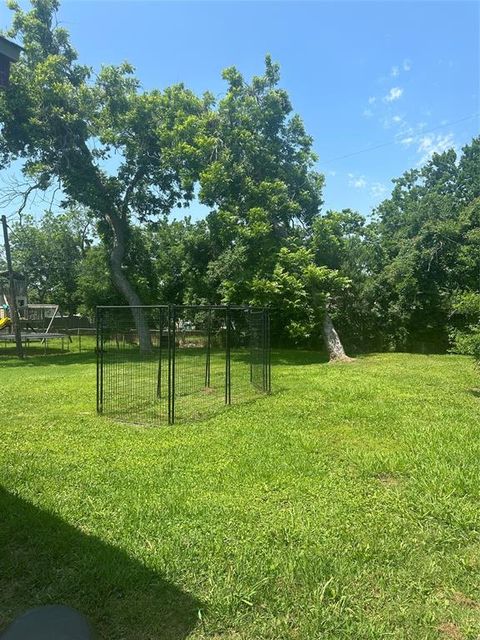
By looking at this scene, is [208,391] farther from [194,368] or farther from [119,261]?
[119,261]

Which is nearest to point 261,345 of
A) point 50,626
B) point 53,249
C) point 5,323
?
point 50,626

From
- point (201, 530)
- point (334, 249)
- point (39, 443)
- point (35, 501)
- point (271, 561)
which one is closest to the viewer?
point (271, 561)

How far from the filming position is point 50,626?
206 centimetres

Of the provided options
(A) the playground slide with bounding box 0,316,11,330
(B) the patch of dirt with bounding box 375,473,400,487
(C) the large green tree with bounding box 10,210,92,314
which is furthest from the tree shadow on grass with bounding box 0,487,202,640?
(C) the large green tree with bounding box 10,210,92,314

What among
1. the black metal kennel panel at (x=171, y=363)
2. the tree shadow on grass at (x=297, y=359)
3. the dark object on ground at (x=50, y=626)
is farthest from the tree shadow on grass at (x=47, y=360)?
the dark object on ground at (x=50, y=626)

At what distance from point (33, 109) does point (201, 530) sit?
1691 cm

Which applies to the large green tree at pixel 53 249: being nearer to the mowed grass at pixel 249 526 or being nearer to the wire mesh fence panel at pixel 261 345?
the wire mesh fence panel at pixel 261 345

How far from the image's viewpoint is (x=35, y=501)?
360 centimetres

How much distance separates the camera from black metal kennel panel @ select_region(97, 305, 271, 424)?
21.9 ft

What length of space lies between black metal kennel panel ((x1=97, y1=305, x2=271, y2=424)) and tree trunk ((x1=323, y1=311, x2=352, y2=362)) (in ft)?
16.5

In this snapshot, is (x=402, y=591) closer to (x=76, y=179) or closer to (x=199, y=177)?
(x=199, y=177)

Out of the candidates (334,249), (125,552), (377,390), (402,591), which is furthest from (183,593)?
(334,249)

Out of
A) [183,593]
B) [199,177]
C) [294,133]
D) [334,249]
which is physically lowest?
[183,593]

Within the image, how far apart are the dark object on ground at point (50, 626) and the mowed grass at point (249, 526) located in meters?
0.16
